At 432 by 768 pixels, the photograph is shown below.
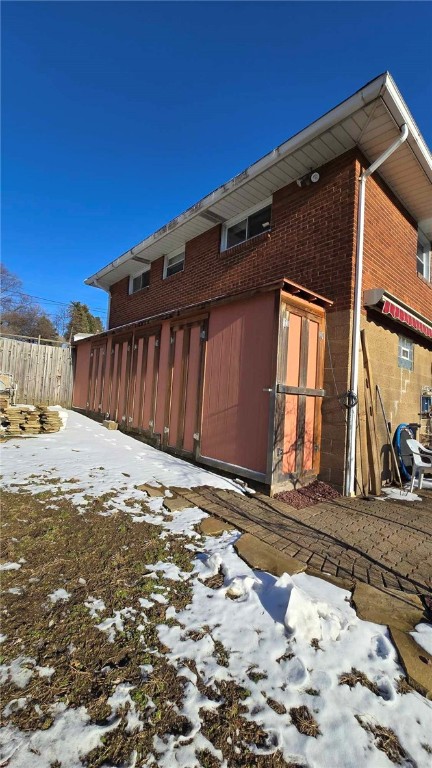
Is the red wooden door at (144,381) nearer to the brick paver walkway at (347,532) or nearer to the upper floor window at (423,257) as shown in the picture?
the brick paver walkway at (347,532)

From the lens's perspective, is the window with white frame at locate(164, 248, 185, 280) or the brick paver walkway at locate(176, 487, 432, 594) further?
the window with white frame at locate(164, 248, 185, 280)

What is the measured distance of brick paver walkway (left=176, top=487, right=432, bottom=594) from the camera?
2914mm

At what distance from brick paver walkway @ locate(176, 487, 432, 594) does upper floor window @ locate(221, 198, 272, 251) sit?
5461mm

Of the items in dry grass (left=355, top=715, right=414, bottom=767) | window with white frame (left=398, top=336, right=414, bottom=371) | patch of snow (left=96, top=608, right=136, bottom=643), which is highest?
window with white frame (left=398, top=336, right=414, bottom=371)

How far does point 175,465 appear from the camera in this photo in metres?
5.90

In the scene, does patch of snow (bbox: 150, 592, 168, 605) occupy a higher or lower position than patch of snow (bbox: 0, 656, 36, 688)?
higher

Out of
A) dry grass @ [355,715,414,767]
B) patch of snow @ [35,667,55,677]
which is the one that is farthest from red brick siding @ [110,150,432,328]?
patch of snow @ [35,667,55,677]

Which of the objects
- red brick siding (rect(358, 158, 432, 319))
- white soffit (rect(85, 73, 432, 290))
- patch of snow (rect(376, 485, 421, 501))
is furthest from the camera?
red brick siding (rect(358, 158, 432, 319))

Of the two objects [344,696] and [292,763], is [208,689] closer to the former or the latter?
[292,763]

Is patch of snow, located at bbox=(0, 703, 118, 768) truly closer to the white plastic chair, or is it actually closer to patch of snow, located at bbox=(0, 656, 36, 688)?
patch of snow, located at bbox=(0, 656, 36, 688)

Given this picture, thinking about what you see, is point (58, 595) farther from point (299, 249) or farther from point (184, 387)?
point (299, 249)

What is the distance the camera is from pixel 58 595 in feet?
7.25

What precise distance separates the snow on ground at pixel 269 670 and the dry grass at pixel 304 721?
2 centimetres

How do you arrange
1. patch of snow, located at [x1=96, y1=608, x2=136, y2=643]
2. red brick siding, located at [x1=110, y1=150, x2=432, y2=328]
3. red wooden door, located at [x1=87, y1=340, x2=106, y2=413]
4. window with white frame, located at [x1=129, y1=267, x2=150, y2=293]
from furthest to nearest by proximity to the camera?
window with white frame, located at [x1=129, y1=267, x2=150, y2=293] < red wooden door, located at [x1=87, y1=340, x2=106, y2=413] < red brick siding, located at [x1=110, y1=150, x2=432, y2=328] < patch of snow, located at [x1=96, y1=608, x2=136, y2=643]
